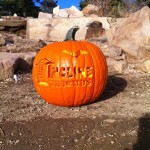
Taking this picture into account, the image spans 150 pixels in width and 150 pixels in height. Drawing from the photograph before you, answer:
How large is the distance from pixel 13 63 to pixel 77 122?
243 centimetres

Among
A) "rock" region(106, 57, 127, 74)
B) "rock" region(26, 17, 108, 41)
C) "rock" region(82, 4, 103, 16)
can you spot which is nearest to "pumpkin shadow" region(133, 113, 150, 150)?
"rock" region(106, 57, 127, 74)

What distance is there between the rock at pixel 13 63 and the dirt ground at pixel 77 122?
717 millimetres

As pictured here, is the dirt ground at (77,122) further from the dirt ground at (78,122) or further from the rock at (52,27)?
the rock at (52,27)

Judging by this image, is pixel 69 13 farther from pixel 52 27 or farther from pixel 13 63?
pixel 13 63

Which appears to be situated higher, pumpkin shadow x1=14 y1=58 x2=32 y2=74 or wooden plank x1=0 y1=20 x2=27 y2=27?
wooden plank x1=0 y1=20 x2=27 y2=27

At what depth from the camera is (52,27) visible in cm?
862

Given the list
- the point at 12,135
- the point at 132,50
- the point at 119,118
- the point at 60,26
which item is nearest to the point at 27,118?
the point at 12,135

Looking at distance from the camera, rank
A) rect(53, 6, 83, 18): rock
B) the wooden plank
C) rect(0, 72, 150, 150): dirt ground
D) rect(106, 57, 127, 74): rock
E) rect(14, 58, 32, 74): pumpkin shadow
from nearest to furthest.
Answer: rect(0, 72, 150, 150): dirt ground, rect(14, 58, 32, 74): pumpkin shadow, rect(106, 57, 127, 74): rock, the wooden plank, rect(53, 6, 83, 18): rock

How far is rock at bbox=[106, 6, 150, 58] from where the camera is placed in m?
6.28

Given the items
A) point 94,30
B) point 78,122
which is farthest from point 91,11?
point 78,122

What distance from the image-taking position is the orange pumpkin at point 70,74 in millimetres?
3561

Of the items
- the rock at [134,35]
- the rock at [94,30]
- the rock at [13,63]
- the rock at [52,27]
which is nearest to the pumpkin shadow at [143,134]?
the rock at [13,63]

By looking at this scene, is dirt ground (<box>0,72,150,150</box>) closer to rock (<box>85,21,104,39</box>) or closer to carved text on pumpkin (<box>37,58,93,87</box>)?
carved text on pumpkin (<box>37,58,93,87</box>)

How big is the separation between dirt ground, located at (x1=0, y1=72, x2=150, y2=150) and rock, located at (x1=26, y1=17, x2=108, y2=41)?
430cm
